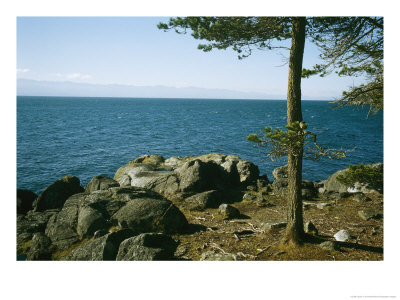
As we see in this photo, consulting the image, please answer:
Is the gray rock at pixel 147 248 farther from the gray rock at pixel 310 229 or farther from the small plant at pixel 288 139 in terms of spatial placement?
the gray rock at pixel 310 229

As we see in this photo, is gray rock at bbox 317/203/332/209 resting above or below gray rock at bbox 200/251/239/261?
above

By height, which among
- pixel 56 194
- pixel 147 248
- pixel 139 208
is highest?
pixel 139 208

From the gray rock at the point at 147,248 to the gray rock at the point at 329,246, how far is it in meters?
4.24

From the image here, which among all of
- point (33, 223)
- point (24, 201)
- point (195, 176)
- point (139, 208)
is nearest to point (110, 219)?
point (139, 208)

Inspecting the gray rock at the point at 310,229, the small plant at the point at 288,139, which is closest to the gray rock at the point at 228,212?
the gray rock at the point at 310,229

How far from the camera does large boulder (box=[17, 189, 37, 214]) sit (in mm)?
14766

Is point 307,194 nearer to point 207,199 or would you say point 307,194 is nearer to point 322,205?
point 322,205

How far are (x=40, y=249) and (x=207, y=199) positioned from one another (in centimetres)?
735

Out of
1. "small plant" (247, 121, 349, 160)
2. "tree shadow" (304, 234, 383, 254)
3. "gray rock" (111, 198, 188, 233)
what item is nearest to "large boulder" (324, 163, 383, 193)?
"tree shadow" (304, 234, 383, 254)

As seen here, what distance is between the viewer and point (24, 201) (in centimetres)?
1507

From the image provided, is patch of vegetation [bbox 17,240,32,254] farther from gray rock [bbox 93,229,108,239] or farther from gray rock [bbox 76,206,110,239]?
gray rock [bbox 93,229,108,239]

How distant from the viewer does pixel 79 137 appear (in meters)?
41.9

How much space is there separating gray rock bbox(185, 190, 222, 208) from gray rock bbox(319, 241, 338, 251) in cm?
639
